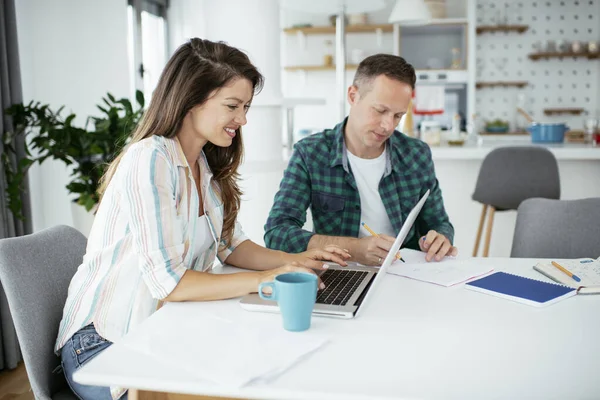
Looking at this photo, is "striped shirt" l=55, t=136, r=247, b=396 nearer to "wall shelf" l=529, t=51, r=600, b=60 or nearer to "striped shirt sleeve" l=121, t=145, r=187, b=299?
"striped shirt sleeve" l=121, t=145, r=187, b=299

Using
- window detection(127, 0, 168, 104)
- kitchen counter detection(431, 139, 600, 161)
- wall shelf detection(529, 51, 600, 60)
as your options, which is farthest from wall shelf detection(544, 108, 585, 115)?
window detection(127, 0, 168, 104)

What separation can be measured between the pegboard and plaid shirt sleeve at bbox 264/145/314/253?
5.15 metres

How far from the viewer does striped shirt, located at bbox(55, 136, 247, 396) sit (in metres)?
1.17

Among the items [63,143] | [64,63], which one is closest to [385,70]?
[63,143]

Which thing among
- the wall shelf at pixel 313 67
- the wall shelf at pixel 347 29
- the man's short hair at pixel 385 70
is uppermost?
the wall shelf at pixel 347 29

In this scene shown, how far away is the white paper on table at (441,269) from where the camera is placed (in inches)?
52.3

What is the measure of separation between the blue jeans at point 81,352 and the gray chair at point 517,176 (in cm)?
239

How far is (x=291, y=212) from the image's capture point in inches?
73.7

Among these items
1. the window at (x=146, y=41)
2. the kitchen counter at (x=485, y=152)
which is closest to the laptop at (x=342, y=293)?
the kitchen counter at (x=485, y=152)

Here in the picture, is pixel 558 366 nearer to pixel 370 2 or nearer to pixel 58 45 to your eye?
pixel 370 2

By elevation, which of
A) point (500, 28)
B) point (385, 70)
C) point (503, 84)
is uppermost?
point (500, 28)

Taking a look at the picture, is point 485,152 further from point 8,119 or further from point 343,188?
point 8,119

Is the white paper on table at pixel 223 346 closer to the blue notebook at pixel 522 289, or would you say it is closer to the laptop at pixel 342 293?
the laptop at pixel 342 293

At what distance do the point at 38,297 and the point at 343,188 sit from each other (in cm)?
102
